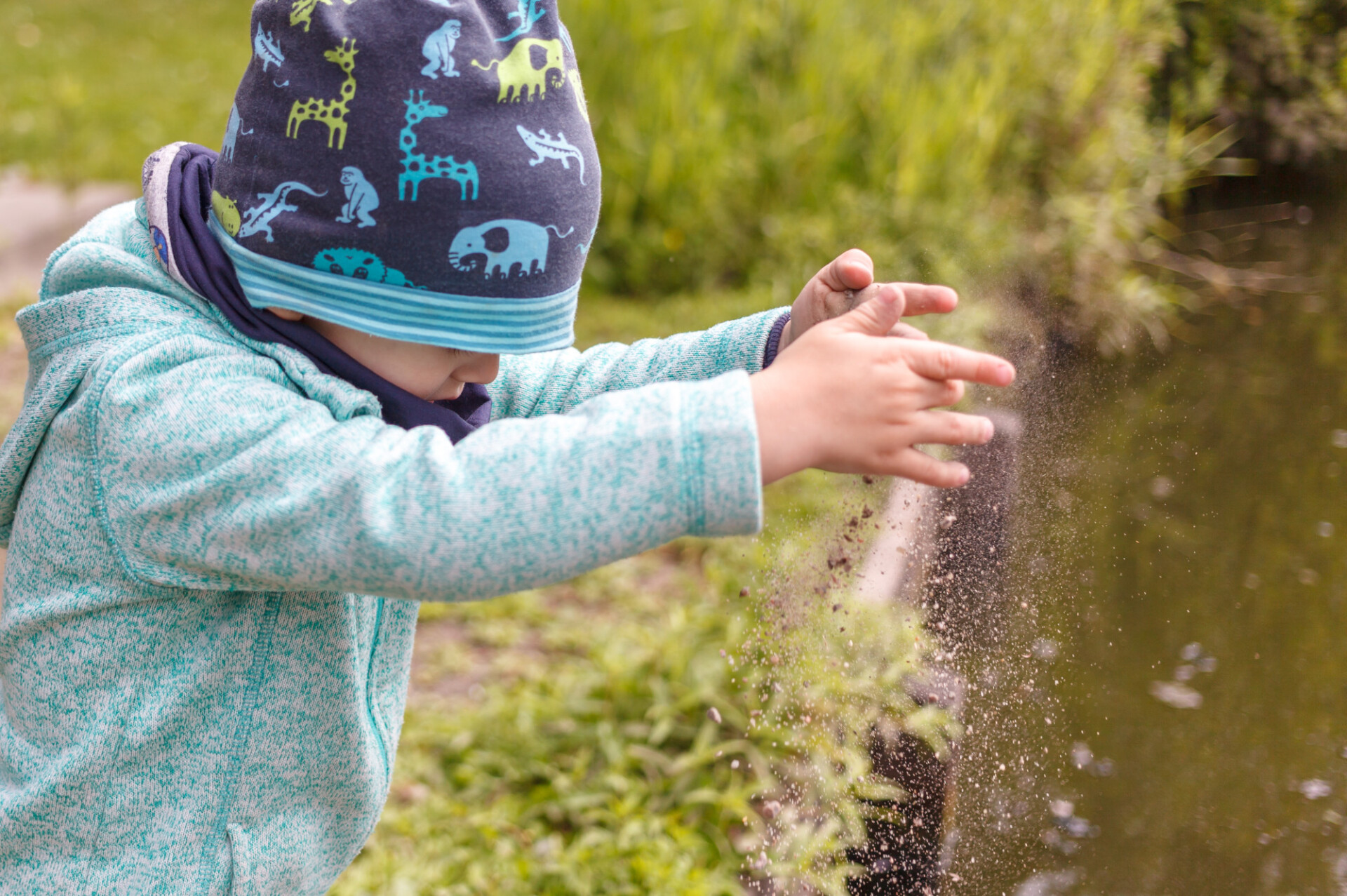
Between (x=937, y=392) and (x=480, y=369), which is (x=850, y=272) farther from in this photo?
(x=480, y=369)

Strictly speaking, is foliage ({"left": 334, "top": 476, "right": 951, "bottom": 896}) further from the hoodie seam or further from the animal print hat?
the hoodie seam

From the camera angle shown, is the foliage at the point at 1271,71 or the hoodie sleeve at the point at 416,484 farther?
the foliage at the point at 1271,71

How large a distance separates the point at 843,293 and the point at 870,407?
34 cm

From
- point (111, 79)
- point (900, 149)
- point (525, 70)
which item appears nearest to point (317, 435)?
point (525, 70)

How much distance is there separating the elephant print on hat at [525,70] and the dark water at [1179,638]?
42.9 inches

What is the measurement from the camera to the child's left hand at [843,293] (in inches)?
42.8

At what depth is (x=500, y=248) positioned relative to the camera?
3.30 feet

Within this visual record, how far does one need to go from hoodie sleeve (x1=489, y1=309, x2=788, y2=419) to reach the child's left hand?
0.31 ft

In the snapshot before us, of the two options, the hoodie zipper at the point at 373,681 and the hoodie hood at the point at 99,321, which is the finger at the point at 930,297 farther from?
the hoodie zipper at the point at 373,681

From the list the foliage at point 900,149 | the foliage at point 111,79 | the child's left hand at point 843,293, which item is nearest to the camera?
the child's left hand at point 843,293

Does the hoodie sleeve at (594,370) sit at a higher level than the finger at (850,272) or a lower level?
lower

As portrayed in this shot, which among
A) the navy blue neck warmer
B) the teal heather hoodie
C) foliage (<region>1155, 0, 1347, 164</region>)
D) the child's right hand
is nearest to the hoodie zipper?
the teal heather hoodie

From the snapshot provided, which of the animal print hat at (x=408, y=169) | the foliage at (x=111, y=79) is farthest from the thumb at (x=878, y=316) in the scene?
the foliage at (x=111, y=79)

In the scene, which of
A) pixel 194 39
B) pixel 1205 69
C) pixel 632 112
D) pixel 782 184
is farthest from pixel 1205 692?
pixel 194 39
